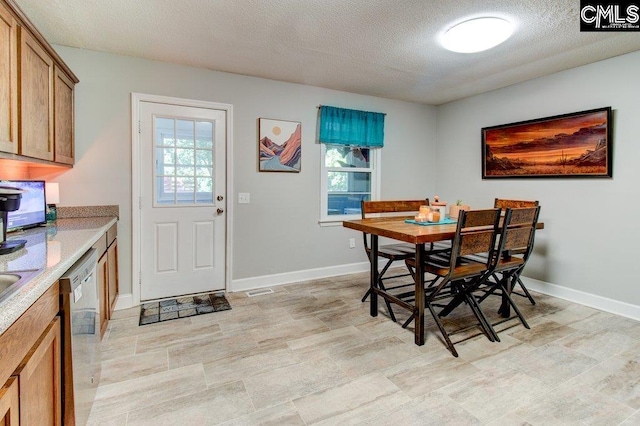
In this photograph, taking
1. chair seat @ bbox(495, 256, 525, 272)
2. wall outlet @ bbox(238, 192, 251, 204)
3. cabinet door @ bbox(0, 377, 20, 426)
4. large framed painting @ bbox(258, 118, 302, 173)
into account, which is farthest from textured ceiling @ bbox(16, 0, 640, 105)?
cabinet door @ bbox(0, 377, 20, 426)

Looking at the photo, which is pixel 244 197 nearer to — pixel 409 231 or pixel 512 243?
pixel 409 231

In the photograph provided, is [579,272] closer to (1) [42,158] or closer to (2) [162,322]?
(2) [162,322]

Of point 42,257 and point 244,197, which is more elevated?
point 244,197

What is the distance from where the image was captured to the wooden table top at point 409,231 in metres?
2.22

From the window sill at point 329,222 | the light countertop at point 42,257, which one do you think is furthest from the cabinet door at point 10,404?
the window sill at point 329,222

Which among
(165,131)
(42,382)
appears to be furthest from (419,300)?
(165,131)

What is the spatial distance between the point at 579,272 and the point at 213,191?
3816 millimetres

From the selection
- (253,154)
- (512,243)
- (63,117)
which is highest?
(63,117)

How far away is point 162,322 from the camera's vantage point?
2814mm

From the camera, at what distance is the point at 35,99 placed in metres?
2.05

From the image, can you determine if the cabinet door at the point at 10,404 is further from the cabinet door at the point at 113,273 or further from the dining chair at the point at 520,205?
the dining chair at the point at 520,205

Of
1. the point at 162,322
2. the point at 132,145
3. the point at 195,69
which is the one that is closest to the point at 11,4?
the point at 132,145

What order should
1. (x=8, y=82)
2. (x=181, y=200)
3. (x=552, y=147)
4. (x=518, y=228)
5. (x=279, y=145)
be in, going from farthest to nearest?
(x=279, y=145) → (x=552, y=147) → (x=181, y=200) → (x=518, y=228) → (x=8, y=82)

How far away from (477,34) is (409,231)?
5.05ft
